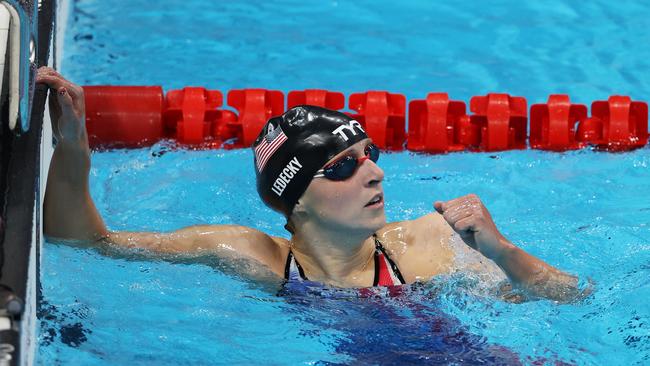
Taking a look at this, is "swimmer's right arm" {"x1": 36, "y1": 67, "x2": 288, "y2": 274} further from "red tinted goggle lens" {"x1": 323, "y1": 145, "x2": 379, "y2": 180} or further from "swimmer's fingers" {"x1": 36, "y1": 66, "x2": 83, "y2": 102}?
"red tinted goggle lens" {"x1": 323, "y1": 145, "x2": 379, "y2": 180}

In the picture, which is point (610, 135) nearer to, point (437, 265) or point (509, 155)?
point (509, 155)

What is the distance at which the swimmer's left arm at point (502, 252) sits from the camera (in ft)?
10.0

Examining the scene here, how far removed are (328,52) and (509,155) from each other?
1.84 meters

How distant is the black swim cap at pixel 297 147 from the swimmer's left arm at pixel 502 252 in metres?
0.48


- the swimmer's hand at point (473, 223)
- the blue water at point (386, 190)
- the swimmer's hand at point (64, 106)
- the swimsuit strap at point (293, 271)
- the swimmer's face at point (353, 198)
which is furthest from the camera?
the swimsuit strap at point (293, 271)

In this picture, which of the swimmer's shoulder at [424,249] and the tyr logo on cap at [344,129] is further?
the swimmer's shoulder at [424,249]

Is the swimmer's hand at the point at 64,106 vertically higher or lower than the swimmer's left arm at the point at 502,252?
higher

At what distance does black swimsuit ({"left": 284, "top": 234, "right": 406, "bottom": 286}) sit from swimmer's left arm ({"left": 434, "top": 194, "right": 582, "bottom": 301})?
1.57ft

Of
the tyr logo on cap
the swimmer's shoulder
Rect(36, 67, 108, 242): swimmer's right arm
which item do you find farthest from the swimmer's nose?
Rect(36, 67, 108, 242): swimmer's right arm

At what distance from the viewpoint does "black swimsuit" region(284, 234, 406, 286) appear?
3.59 meters

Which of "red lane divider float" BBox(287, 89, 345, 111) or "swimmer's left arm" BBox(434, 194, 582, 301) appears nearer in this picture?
"swimmer's left arm" BBox(434, 194, 582, 301)

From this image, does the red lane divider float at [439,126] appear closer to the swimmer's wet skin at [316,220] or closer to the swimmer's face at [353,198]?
the swimmer's wet skin at [316,220]

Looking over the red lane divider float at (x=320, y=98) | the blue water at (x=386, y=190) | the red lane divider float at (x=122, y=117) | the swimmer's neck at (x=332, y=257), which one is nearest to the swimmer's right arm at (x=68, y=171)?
the blue water at (x=386, y=190)

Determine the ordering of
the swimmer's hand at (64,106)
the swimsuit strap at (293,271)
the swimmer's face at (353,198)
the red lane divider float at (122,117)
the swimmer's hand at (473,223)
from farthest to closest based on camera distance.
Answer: the red lane divider float at (122,117) → the swimsuit strap at (293,271) → the swimmer's face at (353,198) → the swimmer's hand at (64,106) → the swimmer's hand at (473,223)
